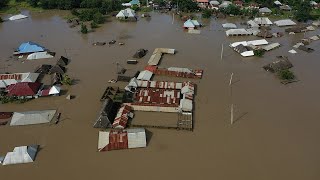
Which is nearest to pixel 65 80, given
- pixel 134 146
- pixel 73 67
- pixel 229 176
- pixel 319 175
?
pixel 73 67

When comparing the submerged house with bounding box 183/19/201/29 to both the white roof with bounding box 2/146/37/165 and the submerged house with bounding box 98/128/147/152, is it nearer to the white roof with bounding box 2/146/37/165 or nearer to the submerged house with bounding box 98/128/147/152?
the submerged house with bounding box 98/128/147/152

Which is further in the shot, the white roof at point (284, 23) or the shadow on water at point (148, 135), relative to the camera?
the white roof at point (284, 23)

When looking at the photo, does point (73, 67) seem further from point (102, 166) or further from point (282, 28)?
point (282, 28)

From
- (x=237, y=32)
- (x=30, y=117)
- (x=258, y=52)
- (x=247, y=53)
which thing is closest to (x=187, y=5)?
(x=237, y=32)

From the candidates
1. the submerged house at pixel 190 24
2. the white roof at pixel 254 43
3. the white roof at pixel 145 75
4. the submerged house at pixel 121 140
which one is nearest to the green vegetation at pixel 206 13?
the submerged house at pixel 190 24

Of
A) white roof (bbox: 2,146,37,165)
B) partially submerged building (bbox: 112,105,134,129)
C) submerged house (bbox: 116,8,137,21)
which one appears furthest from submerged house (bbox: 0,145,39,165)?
submerged house (bbox: 116,8,137,21)

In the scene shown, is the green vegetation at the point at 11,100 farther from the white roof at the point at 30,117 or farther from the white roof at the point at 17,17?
the white roof at the point at 17,17

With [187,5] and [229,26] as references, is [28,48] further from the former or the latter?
[229,26]
